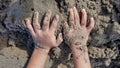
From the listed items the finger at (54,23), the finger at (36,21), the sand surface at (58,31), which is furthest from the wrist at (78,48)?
the finger at (36,21)

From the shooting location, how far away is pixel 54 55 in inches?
78.5

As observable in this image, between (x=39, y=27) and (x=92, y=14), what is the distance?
0.41 meters

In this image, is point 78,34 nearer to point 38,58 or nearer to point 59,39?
point 59,39

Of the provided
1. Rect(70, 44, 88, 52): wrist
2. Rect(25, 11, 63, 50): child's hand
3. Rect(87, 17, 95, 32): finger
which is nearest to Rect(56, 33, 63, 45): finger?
Rect(25, 11, 63, 50): child's hand

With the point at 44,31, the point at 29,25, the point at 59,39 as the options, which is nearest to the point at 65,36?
the point at 59,39

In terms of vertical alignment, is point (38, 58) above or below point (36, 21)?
below

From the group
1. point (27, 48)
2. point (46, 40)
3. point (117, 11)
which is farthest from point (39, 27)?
point (117, 11)

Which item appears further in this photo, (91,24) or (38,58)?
(38,58)

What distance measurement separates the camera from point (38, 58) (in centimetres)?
195

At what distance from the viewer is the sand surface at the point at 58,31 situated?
1824 mm

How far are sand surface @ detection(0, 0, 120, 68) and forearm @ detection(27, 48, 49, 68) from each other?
8cm

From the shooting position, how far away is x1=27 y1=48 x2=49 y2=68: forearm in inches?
76.4

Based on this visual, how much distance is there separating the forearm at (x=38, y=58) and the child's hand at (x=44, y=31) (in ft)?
0.15

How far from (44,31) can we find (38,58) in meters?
0.24
